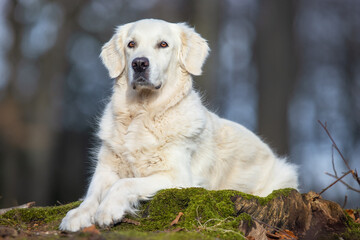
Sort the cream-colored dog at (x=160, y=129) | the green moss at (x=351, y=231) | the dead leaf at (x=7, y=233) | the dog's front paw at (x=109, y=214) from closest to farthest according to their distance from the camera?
the dead leaf at (x=7, y=233)
the dog's front paw at (x=109, y=214)
the green moss at (x=351, y=231)
the cream-colored dog at (x=160, y=129)

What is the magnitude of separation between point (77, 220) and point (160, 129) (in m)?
1.39

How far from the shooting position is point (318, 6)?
45.9 ft

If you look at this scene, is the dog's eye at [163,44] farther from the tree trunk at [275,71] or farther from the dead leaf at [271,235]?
the tree trunk at [275,71]

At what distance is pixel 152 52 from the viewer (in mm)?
4477

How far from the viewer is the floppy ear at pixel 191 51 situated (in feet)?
16.0

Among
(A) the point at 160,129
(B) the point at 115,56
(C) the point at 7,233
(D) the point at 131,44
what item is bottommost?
(C) the point at 7,233

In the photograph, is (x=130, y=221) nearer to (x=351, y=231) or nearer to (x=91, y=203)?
(x=91, y=203)

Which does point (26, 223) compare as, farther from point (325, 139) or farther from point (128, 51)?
point (325, 139)

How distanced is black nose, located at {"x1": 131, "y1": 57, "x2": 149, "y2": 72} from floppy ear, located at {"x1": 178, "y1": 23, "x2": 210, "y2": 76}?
27.3 inches

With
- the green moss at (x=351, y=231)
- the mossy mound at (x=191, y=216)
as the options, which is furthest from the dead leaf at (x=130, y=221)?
the green moss at (x=351, y=231)

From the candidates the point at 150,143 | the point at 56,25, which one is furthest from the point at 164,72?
the point at 56,25

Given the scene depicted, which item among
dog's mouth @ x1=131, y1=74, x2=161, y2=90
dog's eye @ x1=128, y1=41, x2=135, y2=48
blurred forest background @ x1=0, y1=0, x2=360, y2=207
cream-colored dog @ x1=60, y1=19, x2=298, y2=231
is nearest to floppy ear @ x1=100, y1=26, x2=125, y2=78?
cream-colored dog @ x1=60, y1=19, x2=298, y2=231

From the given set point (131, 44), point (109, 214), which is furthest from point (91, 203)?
point (131, 44)

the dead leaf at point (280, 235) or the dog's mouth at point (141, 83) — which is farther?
the dog's mouth at point (141, 83)
